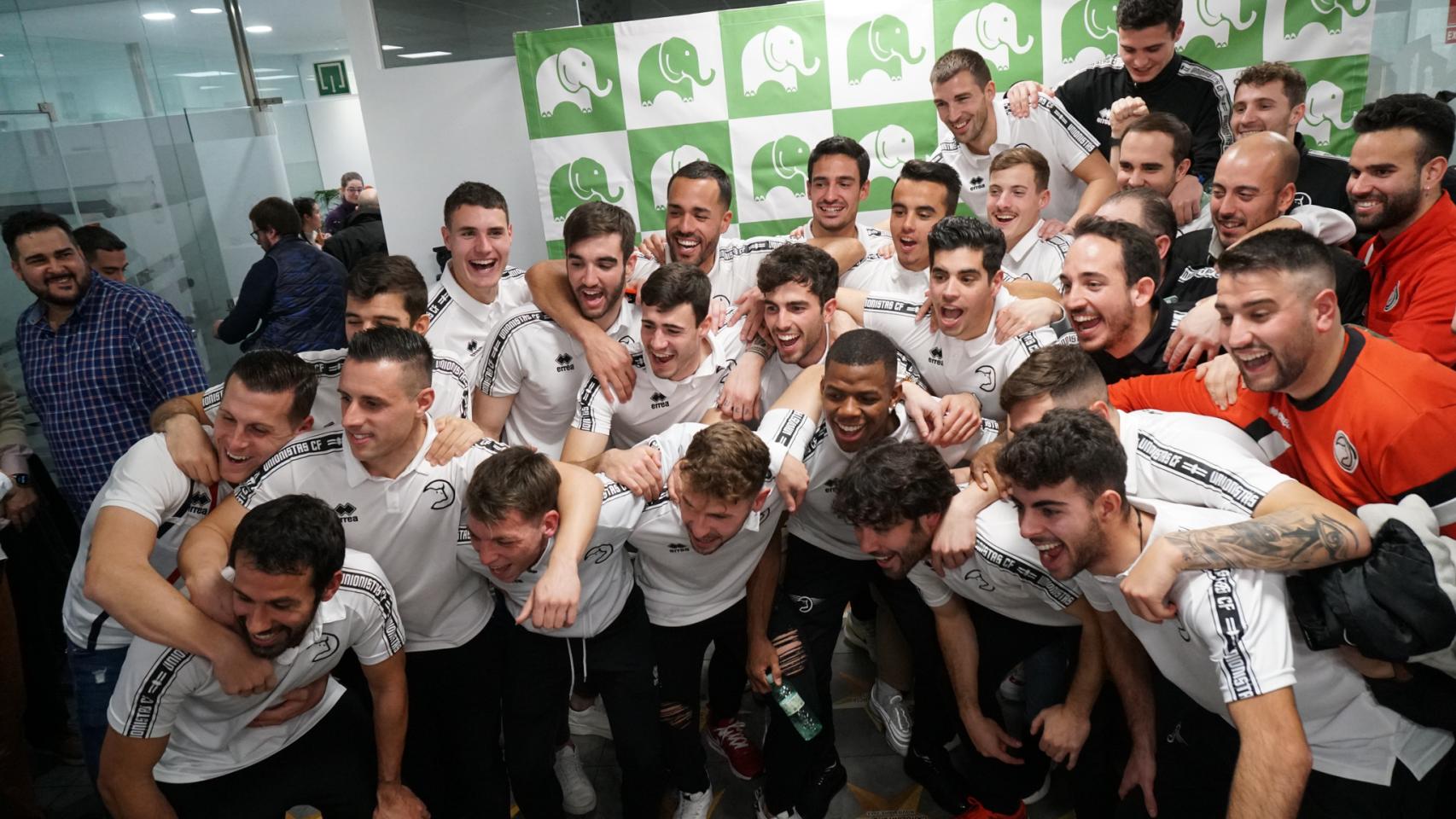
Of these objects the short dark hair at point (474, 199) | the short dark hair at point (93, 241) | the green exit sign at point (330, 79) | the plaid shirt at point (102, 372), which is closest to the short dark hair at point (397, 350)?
the short dark hair at point (474, 199)

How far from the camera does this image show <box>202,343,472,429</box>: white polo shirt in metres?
2.94

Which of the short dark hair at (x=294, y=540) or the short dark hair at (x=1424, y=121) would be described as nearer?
the short dark hair at (x=294, y=540)

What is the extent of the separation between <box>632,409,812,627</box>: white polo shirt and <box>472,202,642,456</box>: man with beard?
63cm

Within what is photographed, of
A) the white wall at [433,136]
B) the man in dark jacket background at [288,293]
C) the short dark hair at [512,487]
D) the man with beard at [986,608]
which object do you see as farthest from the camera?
the white wall at [433,136]

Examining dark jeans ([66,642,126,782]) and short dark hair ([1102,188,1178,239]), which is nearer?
dark jeans ([66,642,126,782])

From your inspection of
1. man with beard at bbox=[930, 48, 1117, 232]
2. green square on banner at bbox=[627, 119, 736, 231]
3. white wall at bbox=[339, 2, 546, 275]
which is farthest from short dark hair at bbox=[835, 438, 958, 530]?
white wall at bbox=[339, 2, 546, 275]

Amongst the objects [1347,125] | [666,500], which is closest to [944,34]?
[1347,125]

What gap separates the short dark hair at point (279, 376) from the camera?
256 cm

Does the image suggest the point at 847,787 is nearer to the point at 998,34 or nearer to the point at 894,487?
the point at 894,487

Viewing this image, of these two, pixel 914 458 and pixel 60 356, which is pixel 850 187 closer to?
pixel 914 458

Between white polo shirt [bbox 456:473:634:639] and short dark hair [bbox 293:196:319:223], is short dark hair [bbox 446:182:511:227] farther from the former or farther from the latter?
short dark hair [bbox 293:196:319:223]

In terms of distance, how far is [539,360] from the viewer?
336cm

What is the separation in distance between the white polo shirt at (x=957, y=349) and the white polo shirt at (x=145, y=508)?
7.80 ft

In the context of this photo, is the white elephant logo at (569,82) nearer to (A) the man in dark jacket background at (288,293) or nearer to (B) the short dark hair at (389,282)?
(A) the man in dark jacket background at (288,293)
